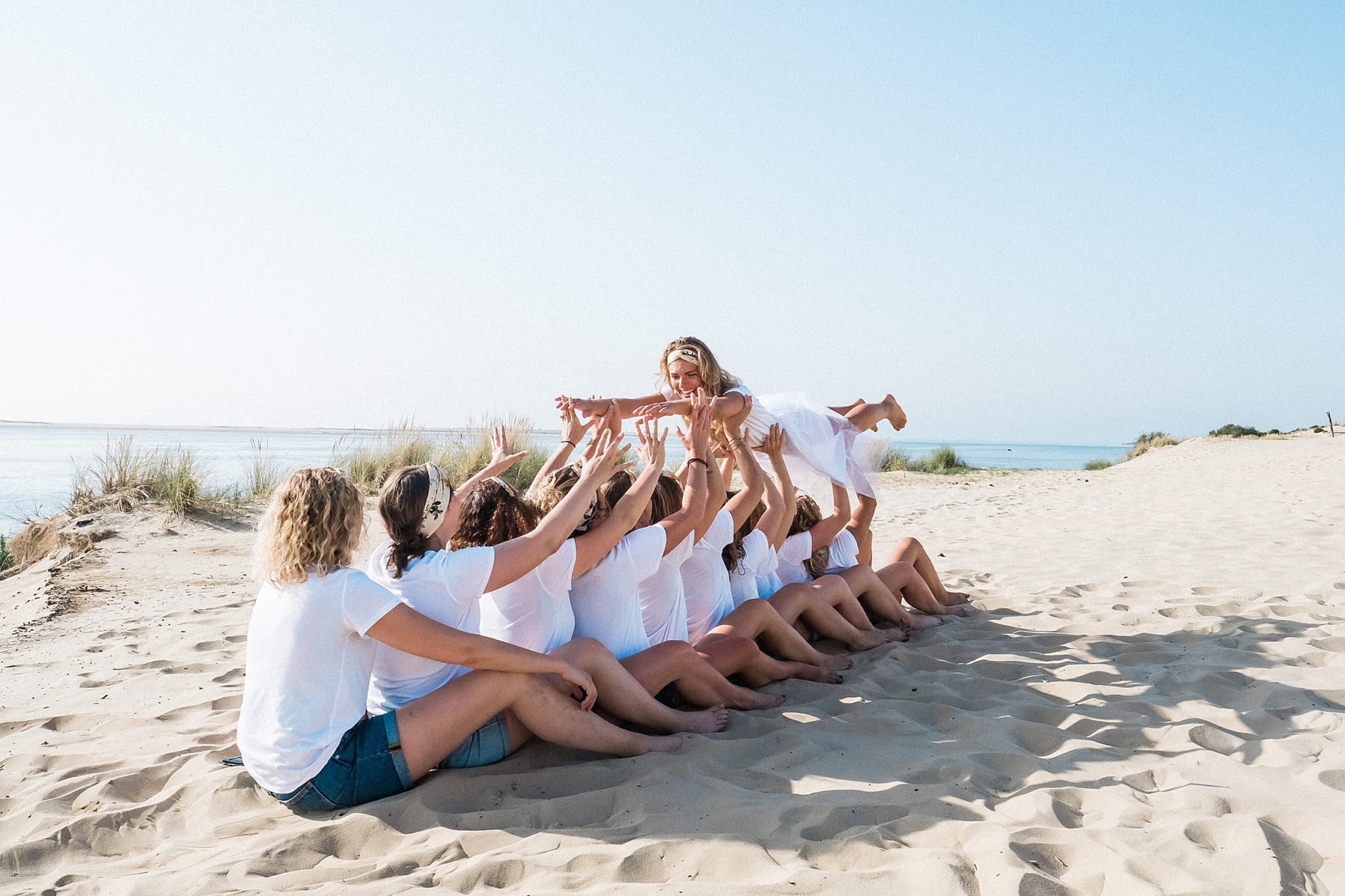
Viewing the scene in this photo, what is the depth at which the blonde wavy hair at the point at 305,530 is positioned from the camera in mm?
2449

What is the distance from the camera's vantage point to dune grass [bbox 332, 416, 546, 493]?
1102 cm

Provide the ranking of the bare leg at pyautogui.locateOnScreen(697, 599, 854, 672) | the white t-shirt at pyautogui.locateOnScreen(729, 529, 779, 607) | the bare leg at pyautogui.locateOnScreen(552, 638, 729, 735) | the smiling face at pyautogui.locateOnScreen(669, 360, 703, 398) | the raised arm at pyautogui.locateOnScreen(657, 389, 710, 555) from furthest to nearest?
the smiling face at pyautogui.locateOnScreen(669, 360, 703, 398), the white t-shirt at pyautogui.locateOnScreen(729, 529, 779, 607), the bare leg at pyautogui.locateOnScreen(697, 599, 854, 672), the raised arm at pyautogui.locateOnScreen(657, 389, 710, 555), the bare leg at pyautogui.locateOnScreen(552, 638, 729, 735)

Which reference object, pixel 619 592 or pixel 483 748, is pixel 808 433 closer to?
pixel 619 592

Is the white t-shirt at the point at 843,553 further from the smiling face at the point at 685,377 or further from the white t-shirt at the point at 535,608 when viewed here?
the white t-shirt at the point at 535,608

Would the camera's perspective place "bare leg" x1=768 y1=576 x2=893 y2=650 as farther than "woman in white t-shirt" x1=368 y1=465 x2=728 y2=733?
Yes

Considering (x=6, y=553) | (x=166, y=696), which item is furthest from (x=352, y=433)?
(x=166, y=696)

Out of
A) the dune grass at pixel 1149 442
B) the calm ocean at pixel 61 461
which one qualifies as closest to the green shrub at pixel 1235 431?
the dune grass at pixel 1149 442

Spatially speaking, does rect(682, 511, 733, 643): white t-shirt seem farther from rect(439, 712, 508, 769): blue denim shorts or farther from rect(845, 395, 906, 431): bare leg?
rect(845, 395, 906, 431): bare leg

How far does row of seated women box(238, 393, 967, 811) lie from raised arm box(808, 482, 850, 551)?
1.93ft

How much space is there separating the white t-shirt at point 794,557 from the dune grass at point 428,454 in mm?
6360

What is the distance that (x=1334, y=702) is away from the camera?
3.25 metres

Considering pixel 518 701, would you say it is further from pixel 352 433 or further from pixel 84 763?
pixel 352 433

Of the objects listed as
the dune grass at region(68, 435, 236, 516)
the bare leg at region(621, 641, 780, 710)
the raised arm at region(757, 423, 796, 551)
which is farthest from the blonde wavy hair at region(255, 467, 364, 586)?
the dune grass at region(68, 435, 236, 516)

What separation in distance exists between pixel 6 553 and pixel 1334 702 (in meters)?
9.69
